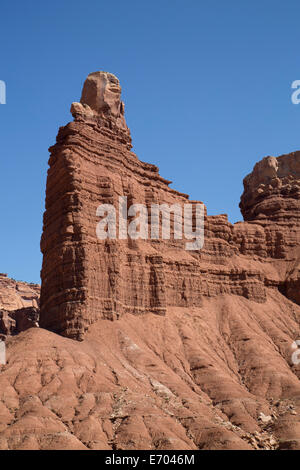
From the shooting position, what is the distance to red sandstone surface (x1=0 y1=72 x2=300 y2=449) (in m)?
54.0

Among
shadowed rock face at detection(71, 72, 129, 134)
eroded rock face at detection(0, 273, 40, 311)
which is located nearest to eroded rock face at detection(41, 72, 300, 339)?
shadowed rock face at detection(71, 72, 129, 134)

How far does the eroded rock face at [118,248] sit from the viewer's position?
226 feet

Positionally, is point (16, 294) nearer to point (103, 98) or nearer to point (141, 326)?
point (103, 98)

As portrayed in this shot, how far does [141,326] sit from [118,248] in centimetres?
842

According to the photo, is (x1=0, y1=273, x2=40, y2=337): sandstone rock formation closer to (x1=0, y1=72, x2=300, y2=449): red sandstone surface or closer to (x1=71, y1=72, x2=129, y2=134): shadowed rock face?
(x1=0, y1=72, x2=300, y2=449): red sandstone surface

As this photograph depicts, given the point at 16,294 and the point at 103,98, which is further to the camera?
the point at 16,294

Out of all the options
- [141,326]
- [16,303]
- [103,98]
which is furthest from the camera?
[16,303]

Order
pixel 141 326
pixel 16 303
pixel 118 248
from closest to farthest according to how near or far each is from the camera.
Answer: pixel 141 326 < pixel 118 248 < pixel 16 303

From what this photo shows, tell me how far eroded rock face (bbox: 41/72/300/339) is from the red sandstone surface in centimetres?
16

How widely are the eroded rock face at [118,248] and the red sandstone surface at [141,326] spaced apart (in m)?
0.16

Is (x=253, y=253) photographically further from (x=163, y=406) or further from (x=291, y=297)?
(x=163, y=406)

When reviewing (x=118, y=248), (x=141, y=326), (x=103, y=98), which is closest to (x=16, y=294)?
(x=103, y=98)

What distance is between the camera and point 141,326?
236 feet
